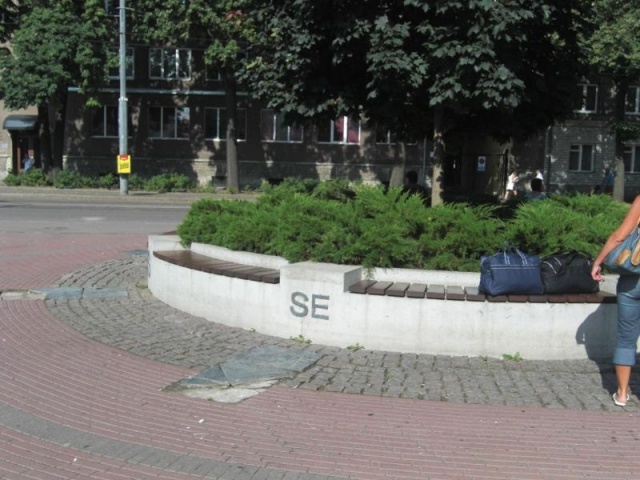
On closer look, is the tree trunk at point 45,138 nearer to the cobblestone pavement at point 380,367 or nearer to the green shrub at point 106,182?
the green shrub at point 106,182

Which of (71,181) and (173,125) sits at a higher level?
(173,125)

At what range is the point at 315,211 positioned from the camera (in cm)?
811

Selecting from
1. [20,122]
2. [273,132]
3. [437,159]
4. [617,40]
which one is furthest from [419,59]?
[20,122]

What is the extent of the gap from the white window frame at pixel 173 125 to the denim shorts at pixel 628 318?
36487 mm

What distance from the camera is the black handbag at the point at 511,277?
19.9 feet

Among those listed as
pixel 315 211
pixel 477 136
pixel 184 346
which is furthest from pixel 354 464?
pixel 477 136

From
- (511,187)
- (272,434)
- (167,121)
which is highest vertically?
(167,121)

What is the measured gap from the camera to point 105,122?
39.8 m

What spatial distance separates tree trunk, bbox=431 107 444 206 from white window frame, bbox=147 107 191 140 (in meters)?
31.9

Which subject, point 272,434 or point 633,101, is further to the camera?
point 633,101

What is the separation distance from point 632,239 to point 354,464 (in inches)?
101

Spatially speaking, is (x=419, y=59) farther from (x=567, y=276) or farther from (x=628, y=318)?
(x=628, y=318)

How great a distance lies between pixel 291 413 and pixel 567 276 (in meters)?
2.97

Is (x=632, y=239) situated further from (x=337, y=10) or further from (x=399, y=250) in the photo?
(x=337, y=10)
